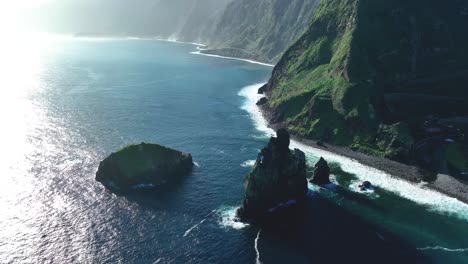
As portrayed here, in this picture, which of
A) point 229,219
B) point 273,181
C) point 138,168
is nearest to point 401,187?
point 273,181

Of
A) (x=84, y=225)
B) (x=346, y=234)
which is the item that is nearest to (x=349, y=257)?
(x=346, y=234)

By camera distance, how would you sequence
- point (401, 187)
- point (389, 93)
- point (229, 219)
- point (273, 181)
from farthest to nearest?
point (389, 93)
point (401, 187)
point (273, 181)
point (229, 219)

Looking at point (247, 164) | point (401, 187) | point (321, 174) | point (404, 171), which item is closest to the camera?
point (321, 174)

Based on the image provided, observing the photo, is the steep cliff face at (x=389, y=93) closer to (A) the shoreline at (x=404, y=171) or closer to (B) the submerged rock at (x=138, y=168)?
(A) the shoreline at (x=404, y=171)

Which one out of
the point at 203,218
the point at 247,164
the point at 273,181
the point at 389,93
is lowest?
the point at 203,218

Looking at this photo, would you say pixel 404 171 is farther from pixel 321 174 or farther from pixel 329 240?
pixel 329 240

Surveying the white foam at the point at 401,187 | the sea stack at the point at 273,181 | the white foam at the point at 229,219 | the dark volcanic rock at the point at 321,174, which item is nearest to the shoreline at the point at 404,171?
the white foam at the point at 401,187

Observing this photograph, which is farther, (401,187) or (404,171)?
(404,171)

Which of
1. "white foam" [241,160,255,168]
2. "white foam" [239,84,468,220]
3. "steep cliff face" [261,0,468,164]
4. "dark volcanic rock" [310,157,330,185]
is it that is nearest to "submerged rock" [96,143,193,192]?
"white foam" [241,160,255,168]
